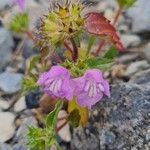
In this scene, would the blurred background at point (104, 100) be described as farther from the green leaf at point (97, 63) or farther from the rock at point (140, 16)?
the green leaf at point (97, 63)

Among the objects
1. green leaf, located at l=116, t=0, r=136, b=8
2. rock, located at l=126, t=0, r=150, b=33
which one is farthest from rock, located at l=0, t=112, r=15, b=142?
rock, located at l=126, t=0, r=150, b=33

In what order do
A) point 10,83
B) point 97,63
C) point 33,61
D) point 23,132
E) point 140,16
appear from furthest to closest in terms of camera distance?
point 140,16, point 10,83, point 33,61, point 23,132, point 97,63

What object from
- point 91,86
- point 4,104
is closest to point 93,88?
point 91,86

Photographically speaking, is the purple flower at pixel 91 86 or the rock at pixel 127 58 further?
the rock at pixel 127 58

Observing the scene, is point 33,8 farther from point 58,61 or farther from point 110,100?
point 110,100

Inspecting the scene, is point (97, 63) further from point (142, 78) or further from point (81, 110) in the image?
point (142, 78)

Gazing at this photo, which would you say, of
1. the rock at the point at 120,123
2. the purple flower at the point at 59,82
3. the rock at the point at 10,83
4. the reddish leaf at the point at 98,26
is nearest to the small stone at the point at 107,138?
the rock at the point at 120,123
